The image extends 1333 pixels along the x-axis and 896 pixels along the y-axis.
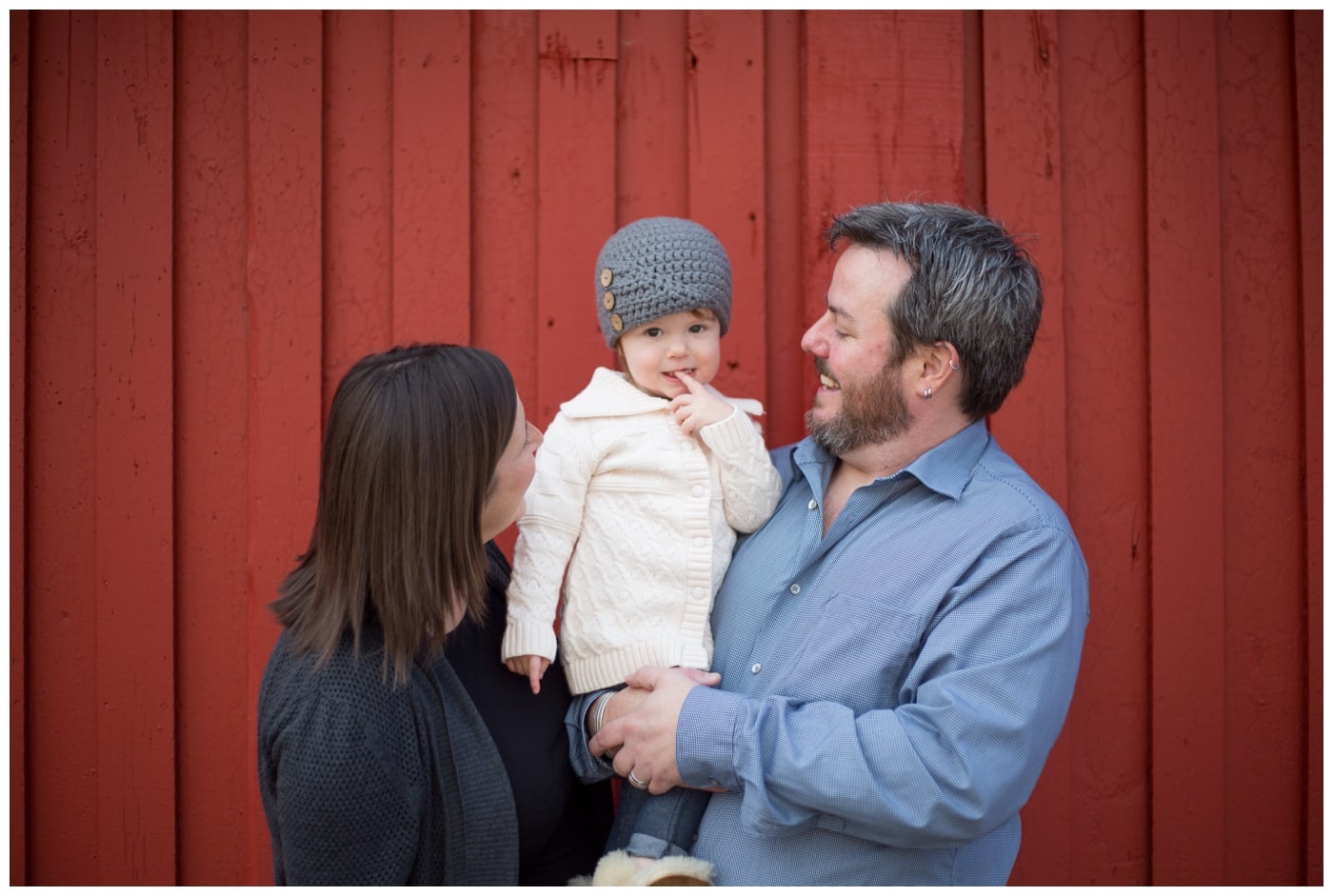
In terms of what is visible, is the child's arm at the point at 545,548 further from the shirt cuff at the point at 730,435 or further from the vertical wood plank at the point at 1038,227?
the vertical wood plank at the point at 1038,227

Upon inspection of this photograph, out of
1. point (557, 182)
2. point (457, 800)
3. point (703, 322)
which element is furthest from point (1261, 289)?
point (457, 800)

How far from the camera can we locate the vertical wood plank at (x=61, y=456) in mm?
2707

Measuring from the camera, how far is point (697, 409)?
2.19 meters

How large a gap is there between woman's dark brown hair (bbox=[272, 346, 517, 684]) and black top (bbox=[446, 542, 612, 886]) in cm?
22

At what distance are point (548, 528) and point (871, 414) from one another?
782mm

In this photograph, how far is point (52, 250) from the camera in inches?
107

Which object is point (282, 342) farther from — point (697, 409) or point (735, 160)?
point (735, 160)

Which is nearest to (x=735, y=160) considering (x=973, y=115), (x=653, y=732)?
(x=973, y=115)

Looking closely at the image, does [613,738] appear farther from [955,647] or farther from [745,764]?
[955,647]

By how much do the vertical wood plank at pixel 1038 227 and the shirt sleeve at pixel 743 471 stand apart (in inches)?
34.3

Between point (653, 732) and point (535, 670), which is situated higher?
point (535, 670)

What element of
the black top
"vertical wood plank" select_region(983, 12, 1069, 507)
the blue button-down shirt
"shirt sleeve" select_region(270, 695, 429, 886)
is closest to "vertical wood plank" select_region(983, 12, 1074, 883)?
"vertical wood plank" select_region(983, 12, 1069, 507)

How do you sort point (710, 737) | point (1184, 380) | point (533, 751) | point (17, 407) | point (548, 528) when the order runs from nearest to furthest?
point (710, 737), point (533, 751), point (548, 528), point (17, 407), point (1184, 380)

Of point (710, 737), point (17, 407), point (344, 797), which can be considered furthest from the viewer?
point (17, 407)
